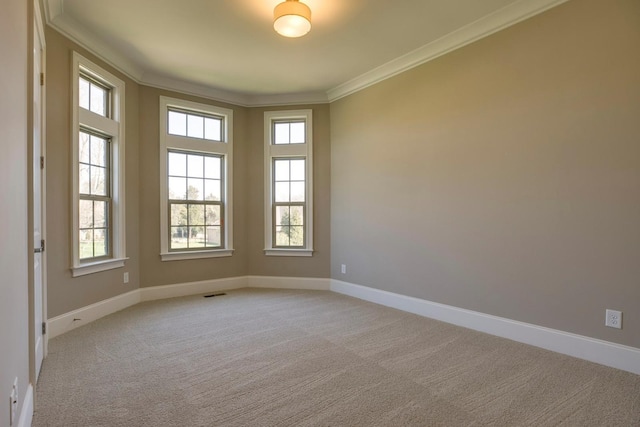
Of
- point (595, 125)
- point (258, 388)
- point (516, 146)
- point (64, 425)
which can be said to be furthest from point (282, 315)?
point (595, 125)

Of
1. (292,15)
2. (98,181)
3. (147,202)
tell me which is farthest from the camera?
(147,202)

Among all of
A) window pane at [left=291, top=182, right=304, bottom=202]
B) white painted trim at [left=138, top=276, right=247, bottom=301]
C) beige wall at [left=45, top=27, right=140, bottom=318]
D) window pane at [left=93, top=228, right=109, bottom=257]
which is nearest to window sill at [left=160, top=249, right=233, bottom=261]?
white painted trim at [left=138, top=276, right=247, bottom=301]

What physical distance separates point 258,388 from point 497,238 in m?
2.49

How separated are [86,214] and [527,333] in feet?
14.8

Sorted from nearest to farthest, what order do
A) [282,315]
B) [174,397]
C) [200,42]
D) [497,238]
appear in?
Result: [174,397] → [497,238] → [200,42] → [282,315]

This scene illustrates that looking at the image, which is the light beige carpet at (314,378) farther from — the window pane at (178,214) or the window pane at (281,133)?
the window pane at (281,133)

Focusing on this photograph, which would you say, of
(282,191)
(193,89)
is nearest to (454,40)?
(282,191)

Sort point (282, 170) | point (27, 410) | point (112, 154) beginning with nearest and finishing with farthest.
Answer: point (27, 410) → point (112, 154) → point (282, 170)

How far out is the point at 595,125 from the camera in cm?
262

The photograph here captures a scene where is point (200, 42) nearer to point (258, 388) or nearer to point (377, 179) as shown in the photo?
point (377, 179)

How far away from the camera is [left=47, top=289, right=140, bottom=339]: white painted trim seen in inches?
125

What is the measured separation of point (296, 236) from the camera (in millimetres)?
5266

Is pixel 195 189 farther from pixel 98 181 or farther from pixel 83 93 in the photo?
pixel 83 93

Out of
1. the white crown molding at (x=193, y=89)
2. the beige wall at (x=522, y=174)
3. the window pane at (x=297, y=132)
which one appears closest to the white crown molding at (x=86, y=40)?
the white crown molding at (x=193, y=89)
